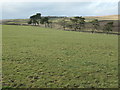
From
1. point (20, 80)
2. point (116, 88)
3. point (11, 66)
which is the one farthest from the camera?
point (11, 66)

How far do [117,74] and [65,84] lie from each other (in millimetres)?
4604

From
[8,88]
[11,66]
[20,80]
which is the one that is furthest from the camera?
[11,66]

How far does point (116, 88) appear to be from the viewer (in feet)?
25.8

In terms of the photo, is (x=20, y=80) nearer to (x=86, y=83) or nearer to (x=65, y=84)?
(x=65, y=84)

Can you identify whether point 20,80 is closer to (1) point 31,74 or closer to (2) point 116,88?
(1) point 31,74

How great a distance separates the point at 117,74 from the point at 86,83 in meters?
3.32

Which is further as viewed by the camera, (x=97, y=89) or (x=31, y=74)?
(x=31, y=74)

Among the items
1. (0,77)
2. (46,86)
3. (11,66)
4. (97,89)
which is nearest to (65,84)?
A: (46,86)

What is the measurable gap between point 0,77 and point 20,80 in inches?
62.4

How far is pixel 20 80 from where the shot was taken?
8.44 metres

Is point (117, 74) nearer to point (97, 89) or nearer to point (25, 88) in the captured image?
point (97, 89)

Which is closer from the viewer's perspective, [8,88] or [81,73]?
[8,88]

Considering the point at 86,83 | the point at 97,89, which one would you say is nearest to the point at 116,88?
the point at 97,89

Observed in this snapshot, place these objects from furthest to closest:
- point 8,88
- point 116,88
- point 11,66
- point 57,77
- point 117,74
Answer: point 11,66 → point 117,74 → point 57,77 → point 116,88 → point 8,88
